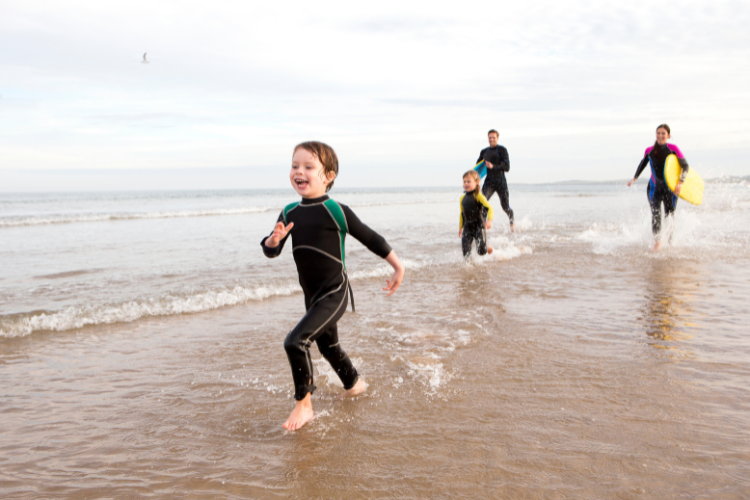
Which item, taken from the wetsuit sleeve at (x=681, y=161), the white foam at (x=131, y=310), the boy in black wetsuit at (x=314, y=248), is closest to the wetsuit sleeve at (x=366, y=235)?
the boy in black wetsuit at (x=314, y=248)

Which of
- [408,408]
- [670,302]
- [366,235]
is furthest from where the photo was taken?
[670,302]

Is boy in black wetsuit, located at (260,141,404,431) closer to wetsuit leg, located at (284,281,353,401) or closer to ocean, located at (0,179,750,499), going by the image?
wetsuit leg, located at (284,281,353,401)

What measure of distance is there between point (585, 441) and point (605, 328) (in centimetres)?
244

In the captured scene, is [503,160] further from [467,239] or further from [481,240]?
[467,239]

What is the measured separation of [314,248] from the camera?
328 centimetres

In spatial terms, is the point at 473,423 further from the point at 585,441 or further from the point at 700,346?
the point at 700,346

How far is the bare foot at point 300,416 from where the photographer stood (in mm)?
3141

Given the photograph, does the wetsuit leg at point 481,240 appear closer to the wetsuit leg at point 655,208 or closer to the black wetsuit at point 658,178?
the black wetsuit at point 658,178

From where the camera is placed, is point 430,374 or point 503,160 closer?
point 430,374

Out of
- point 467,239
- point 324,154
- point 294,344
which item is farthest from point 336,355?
point 467,239

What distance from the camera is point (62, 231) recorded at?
17.4m

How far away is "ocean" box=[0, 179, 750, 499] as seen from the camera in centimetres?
256

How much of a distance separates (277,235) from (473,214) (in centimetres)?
622

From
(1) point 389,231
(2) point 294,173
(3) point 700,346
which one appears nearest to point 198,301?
(2) point 294,173
